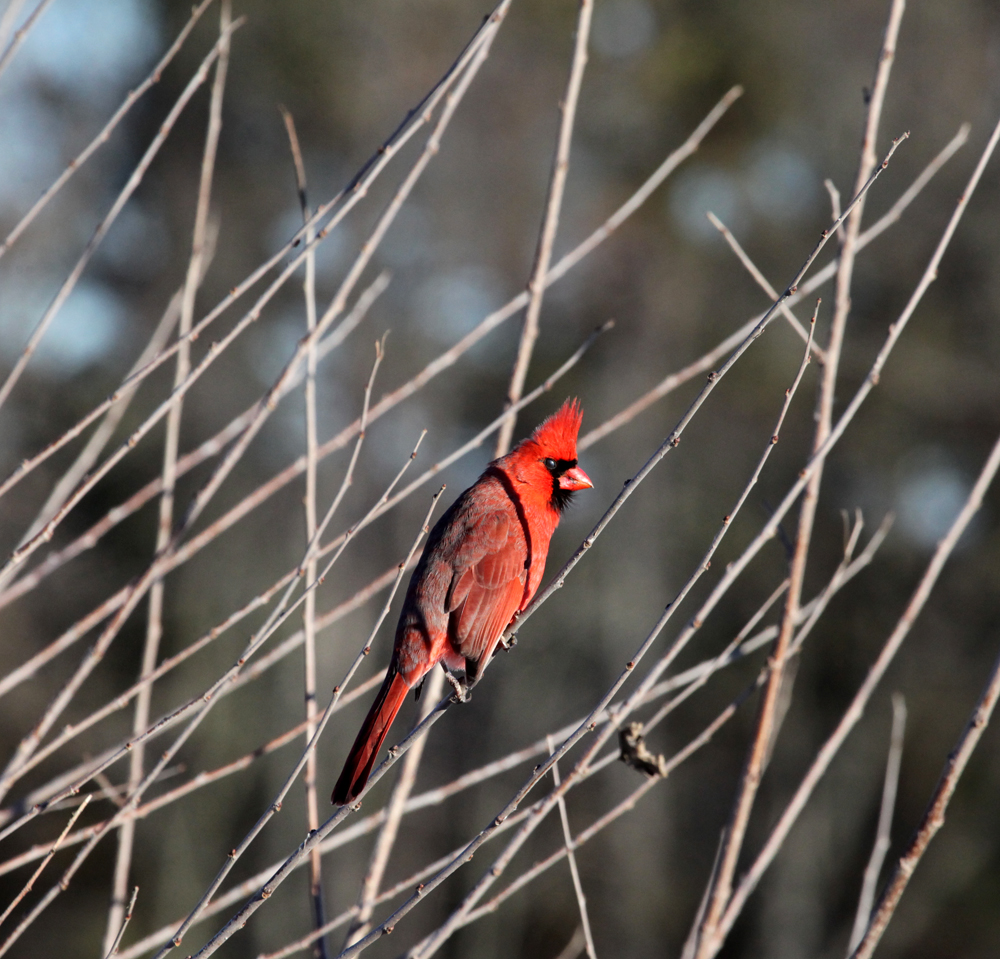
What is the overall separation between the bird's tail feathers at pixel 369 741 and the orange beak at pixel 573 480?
921mm

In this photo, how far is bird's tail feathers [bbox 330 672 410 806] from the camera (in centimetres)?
253

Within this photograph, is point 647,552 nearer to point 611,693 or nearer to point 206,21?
point 206,21

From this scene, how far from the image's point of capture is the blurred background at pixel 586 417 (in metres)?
12.4

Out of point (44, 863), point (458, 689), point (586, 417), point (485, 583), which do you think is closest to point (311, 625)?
point (458, 689)

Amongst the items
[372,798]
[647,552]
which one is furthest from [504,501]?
[647,552]

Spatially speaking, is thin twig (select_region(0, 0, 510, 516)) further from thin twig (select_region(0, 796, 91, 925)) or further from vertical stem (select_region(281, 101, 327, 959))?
thin twig (select_region(0, 796, 91, 925))

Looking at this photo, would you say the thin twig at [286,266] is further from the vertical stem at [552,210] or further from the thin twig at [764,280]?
the thin twig at [764,280]

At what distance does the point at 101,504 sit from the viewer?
43.0 feet

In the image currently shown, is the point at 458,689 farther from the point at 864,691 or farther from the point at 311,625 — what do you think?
the point at 864,691

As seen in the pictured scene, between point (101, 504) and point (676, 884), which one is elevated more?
point (101, 504)

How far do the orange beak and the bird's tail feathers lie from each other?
36.2 inches

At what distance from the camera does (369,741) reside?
8.78 ft

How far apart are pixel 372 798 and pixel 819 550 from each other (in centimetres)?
641

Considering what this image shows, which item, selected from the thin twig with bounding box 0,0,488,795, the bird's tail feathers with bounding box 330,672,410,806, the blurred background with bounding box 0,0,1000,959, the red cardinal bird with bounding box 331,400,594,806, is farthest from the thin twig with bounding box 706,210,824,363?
the blurred background with bounding box 0,0,1000,959
